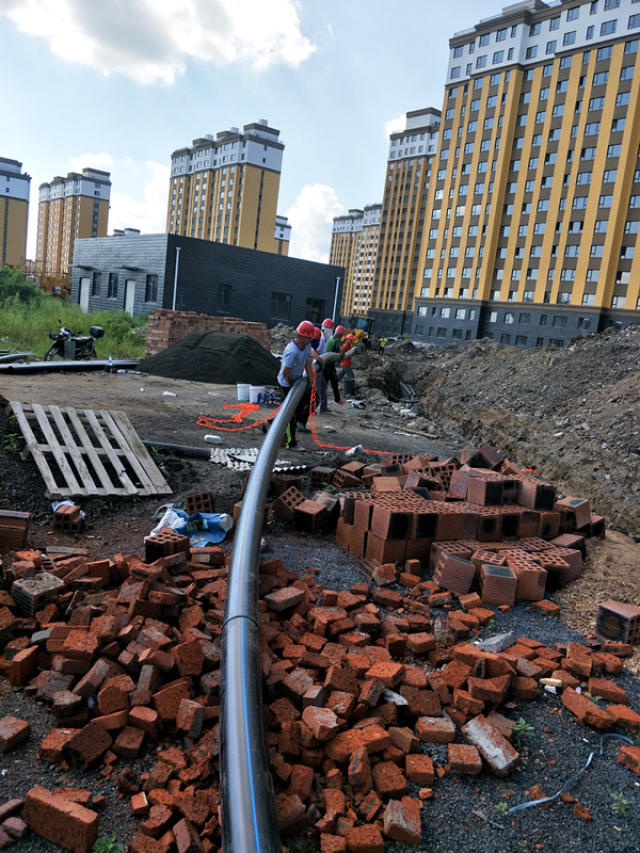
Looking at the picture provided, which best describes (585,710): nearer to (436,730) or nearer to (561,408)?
(436,730)

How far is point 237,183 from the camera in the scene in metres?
76.8

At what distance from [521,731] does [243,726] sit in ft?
5.22

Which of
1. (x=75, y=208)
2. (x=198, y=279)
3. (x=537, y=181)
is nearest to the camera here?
(x=198, y=279)

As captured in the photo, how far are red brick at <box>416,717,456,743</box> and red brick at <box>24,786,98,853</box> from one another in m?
1.56

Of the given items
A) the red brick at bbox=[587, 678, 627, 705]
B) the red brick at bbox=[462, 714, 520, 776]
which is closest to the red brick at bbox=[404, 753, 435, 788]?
the red brick at bbox=[462, 714, 520, 776]

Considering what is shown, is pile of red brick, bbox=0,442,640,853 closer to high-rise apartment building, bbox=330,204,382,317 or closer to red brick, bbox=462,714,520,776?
red brick, bbox=462,714,520,776

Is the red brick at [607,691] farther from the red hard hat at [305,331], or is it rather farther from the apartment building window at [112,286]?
the apartment building window at [112,286]

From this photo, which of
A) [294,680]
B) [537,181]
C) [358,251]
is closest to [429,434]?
[294,680]

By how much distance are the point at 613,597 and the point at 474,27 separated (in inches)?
2264

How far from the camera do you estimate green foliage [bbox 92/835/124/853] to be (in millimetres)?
2135

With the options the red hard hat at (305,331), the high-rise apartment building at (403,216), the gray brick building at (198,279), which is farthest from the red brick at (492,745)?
the high-rise apartment building at (403,216)

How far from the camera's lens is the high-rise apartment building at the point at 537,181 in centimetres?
4044

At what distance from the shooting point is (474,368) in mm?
17234

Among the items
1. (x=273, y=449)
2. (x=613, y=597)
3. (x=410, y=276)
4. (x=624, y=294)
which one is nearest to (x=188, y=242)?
(x=273, y=449)
